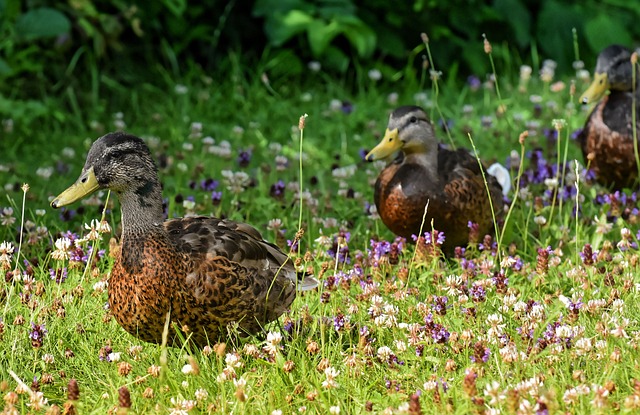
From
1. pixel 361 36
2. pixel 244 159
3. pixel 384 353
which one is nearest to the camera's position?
pixel 384 353

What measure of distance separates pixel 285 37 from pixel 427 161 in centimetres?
281

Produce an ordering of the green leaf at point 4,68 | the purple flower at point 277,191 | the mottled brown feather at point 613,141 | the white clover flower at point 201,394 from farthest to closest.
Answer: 1. the green leaf at point 4,68
2. the mottled brown feather at point 613,141
3. the purple flower at point 277,191
4. the white clover flower at point 201,394

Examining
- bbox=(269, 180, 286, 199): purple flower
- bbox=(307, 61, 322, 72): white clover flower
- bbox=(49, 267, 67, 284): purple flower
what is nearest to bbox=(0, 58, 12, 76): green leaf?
bbox=(269, 180, 286, 199): purple flower

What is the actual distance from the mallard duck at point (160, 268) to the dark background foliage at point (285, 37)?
329cm

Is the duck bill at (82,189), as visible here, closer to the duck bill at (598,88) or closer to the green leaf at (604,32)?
the duck bill at (598,88)

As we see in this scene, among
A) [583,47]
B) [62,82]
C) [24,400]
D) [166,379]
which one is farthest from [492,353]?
[583,47]

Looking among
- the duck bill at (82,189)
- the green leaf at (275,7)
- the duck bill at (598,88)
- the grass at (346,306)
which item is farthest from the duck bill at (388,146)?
the green leaf at (275,7)

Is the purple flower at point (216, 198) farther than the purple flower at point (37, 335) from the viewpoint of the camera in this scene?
Yes

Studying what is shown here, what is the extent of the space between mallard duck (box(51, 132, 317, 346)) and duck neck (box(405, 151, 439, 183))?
4.24ft

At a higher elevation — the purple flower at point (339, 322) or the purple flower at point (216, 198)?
the purple flower at point (339, 322)

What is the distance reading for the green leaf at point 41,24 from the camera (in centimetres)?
662

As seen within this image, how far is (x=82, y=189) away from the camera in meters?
3.72

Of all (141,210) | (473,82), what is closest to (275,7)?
(473,82)

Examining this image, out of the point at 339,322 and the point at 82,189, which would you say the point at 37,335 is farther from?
the point at 339,322
